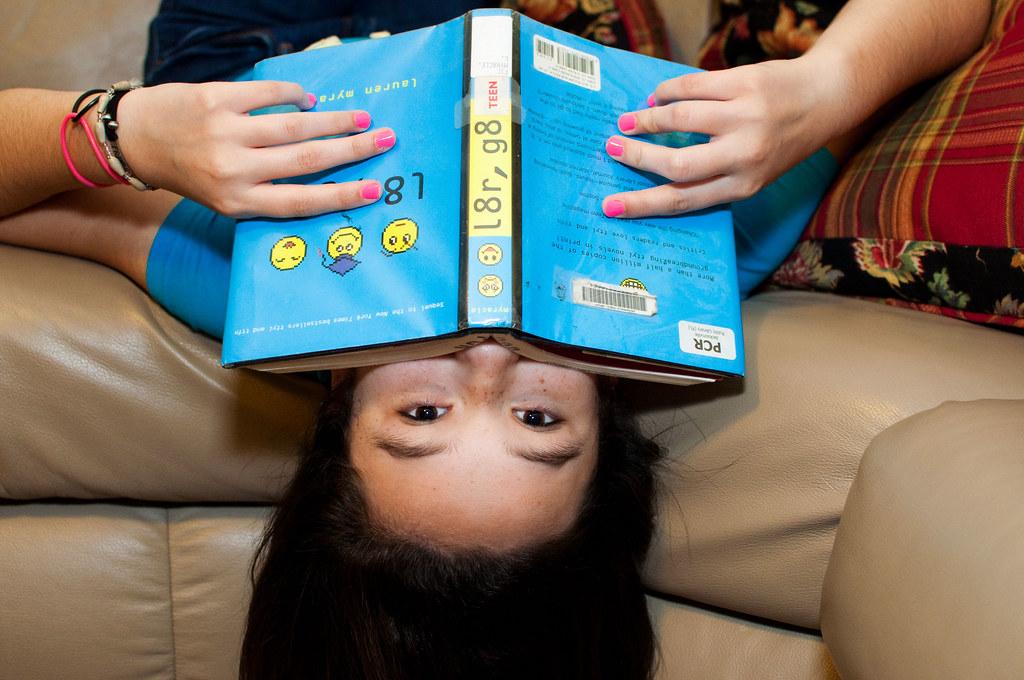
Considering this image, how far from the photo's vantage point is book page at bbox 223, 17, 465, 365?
720mm

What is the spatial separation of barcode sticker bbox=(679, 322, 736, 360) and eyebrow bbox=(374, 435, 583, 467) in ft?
0.54

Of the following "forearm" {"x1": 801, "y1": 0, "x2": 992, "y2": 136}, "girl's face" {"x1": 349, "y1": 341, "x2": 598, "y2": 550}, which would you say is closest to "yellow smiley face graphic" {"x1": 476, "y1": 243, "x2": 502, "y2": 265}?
"girl's face" {"x1": 349, "y1": 341, "x2": 598, "y2": 550}

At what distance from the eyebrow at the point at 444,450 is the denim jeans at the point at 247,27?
1.93 feet

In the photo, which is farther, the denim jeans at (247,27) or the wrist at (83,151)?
the denim jeans at (247,27)

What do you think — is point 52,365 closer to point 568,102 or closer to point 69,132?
point 69,132

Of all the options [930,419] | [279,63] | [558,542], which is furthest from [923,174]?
[279,63]

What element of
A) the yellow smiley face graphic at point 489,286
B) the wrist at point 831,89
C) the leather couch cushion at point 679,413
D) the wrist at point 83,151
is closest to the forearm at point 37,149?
the wrist at point 83,151

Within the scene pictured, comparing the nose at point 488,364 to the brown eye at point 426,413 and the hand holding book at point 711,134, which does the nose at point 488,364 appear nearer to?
the brown eye at point 426,413

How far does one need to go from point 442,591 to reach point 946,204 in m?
0.62

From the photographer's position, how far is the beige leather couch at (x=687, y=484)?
0.68 meters

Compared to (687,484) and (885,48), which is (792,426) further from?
(885,48)

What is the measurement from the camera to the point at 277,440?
1.08 m

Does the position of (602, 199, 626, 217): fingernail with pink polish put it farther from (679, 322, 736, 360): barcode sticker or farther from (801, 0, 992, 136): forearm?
(801, 0, 992, 136): forearm

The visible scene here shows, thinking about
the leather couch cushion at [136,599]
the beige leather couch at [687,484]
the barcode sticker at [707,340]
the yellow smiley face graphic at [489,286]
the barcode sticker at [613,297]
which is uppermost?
the yellow smiley face graphic at [489,286]
